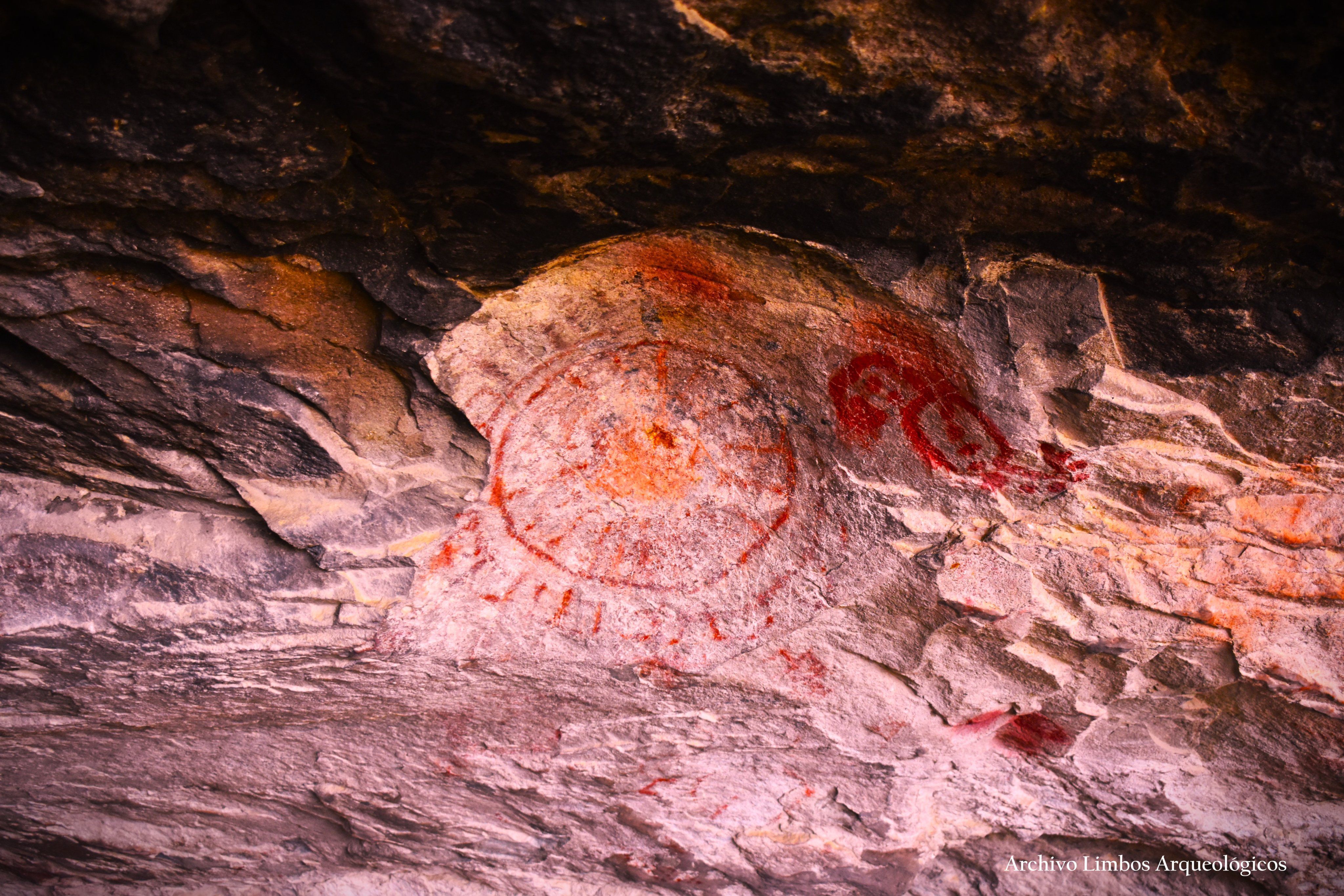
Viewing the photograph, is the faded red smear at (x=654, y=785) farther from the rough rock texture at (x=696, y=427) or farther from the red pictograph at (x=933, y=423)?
the red pictograph at (x=933, y=423)

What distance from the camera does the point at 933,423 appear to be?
1521 millimetres

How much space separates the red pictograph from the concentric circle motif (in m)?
0.15

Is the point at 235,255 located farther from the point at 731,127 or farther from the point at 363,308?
the point at 731,127

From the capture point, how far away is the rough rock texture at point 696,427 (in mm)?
980

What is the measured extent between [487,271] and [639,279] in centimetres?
25

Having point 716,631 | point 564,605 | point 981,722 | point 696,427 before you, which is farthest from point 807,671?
point 696,427

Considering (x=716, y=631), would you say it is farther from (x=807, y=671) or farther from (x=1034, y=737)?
(x=1034, y=737)

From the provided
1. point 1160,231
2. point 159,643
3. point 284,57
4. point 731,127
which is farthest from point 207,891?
point 1160,231

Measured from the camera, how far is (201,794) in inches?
96.0

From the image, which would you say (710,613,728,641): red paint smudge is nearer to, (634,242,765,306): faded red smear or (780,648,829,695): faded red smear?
(780,648,829,695): faded red smear

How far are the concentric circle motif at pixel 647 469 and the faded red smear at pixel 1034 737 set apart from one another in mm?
878

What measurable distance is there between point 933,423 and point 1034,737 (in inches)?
39.0

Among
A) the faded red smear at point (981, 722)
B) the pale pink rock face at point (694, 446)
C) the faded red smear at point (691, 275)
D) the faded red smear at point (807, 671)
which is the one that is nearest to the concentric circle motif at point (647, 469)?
the pale pink rock face at point (694, 446)

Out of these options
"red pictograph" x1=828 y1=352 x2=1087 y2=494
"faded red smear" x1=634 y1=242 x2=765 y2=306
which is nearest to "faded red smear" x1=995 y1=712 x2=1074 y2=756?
"red pictograph" x1=828 y1=352 x2=1087 y2=494
